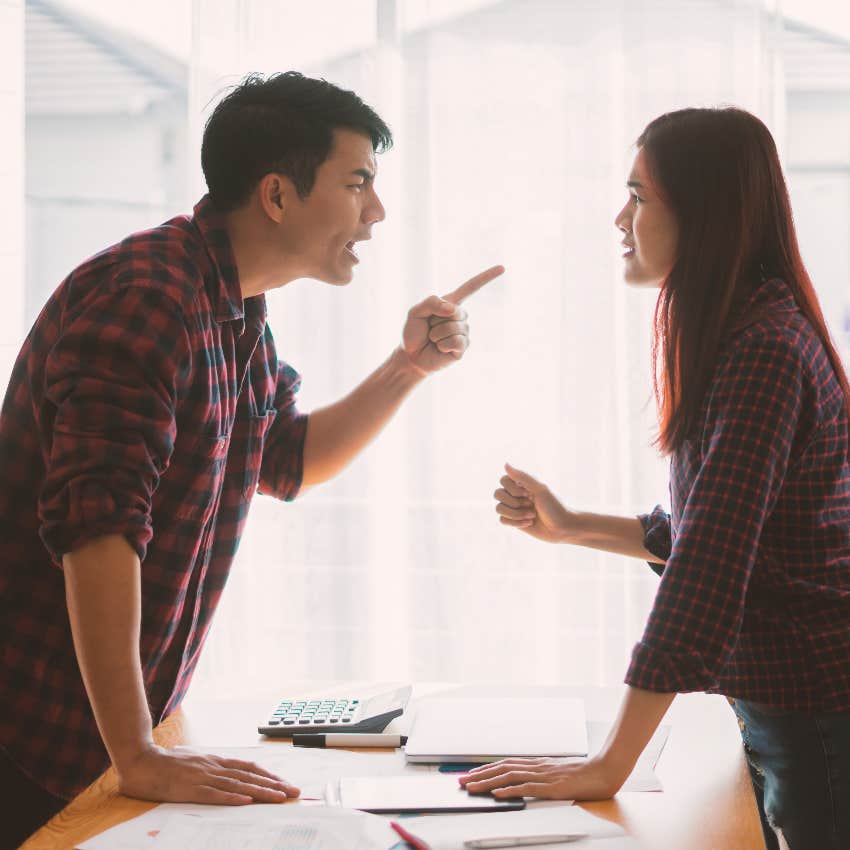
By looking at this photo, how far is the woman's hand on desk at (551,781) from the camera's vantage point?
3.44 ft

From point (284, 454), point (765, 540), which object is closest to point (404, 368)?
point (284, 454)

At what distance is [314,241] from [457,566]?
1.36 meters

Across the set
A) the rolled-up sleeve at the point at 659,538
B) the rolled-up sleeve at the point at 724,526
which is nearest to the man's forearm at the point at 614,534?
the rolled-up sleeve at the point at 659,538

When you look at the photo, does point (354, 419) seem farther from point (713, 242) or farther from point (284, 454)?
point (713, 242)

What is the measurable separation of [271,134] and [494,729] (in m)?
0.87

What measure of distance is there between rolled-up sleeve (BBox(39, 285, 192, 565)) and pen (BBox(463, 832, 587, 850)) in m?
0.46

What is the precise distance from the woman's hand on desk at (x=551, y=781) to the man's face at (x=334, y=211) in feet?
2.56

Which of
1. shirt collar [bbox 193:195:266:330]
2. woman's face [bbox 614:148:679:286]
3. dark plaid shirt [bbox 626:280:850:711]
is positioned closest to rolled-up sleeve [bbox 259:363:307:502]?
shirt collar [bbox 193:195:266:330]

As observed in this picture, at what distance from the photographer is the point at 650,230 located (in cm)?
133

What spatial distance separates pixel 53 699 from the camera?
1.25 m

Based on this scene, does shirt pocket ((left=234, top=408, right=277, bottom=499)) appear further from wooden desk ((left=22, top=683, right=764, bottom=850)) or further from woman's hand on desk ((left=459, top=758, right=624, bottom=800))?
woman's hand on desk ((left=459, top=758, right=624, bottom=800))

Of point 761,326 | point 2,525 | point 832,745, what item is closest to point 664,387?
point 761,326

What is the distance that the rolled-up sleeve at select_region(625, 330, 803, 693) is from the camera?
1.02 m

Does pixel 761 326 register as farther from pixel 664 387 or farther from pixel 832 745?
pixel 832 745
